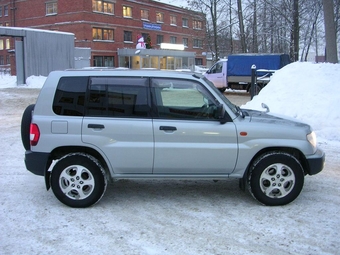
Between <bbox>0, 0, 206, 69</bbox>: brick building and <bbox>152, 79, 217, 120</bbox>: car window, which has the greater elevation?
<bbox>0, 0, 206, 69</bbox>: brick building

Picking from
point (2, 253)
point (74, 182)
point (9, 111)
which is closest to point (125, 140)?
point (74, 182)

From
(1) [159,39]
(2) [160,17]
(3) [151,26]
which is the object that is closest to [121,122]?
(3) [151,26]

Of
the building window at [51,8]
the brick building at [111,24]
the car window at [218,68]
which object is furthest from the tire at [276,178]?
the building window at [51,8]

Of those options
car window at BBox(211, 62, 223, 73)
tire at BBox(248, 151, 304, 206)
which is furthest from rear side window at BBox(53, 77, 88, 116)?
car window at BBox(211, 62, 223, 73)

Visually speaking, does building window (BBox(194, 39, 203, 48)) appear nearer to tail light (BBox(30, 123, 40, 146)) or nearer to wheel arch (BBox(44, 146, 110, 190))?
wheel arch (BBox(44, 146, 110, 190))

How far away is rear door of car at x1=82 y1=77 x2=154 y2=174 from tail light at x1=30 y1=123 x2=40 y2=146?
588 mm

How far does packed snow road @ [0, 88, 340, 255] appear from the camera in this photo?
390 cm

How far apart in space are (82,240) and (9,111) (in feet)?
42.4

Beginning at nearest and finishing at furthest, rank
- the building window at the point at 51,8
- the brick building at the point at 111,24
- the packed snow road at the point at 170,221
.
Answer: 1. the packed snow road at the point at 170,221
2. the brick building at the point at 111,24
3. the building window at the point at 51,8

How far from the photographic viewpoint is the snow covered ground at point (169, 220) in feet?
12.8

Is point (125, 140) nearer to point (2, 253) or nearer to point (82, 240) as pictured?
point (82, 240)

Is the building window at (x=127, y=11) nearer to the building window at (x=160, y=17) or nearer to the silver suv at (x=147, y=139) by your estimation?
the building window at (x=160, y=17)

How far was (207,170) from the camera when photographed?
16.3 feet

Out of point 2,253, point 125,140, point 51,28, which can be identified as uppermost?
point 51,28
